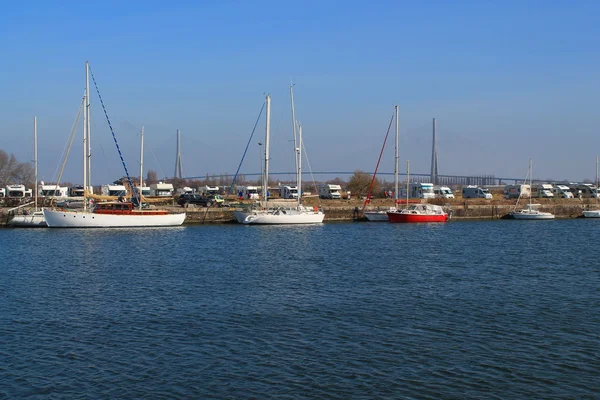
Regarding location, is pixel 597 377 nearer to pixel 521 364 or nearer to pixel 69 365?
pixel 521 364

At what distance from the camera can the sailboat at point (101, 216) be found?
5259 cm

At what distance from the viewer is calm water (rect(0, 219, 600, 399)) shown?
46.5 ft

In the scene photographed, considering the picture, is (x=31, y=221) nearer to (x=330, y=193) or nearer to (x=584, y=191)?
(x=330, y=193)

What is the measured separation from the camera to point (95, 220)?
52.9 meters

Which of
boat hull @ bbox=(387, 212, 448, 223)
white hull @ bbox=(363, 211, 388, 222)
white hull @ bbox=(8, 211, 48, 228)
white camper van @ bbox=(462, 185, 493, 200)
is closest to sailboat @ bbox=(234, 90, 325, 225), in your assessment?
white hull @ bbox=(363, 211, 388, 222)

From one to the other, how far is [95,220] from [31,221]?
562 centimetres

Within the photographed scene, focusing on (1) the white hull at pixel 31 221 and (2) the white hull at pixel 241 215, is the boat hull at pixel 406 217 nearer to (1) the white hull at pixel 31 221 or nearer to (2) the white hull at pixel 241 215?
(2) the white hull at pixel 241 215

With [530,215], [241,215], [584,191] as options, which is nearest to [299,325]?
[241,215]

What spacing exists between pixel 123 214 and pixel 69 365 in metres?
39.7

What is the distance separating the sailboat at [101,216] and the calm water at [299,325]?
1586 centimetres

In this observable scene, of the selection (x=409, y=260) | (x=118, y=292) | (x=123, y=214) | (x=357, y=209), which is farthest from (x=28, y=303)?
(x=357, y=209)

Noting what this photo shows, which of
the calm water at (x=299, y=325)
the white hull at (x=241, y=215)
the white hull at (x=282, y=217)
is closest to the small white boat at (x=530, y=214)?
the white hull at (x=282, y=217)

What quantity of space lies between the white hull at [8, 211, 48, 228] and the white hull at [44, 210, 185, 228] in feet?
4.69

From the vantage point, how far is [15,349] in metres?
16.4
